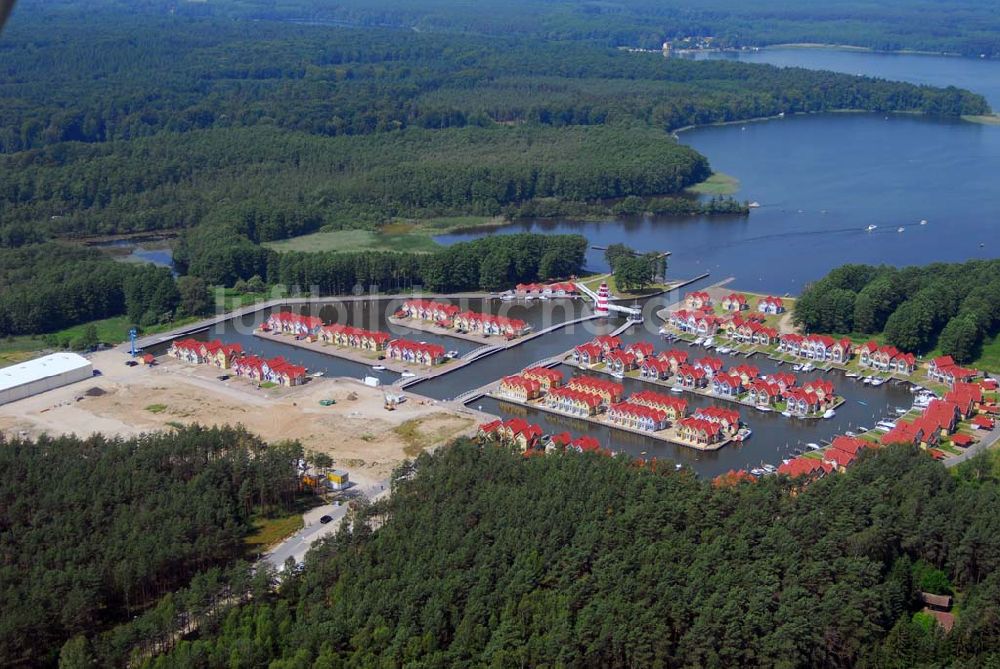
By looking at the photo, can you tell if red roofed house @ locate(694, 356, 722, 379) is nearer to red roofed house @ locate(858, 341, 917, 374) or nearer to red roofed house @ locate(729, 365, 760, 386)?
red roofed house @ locate(729, 365, 760, 386)

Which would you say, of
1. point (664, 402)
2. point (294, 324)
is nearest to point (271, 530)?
point (664, 402)

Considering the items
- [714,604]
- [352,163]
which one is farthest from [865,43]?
[714,604]

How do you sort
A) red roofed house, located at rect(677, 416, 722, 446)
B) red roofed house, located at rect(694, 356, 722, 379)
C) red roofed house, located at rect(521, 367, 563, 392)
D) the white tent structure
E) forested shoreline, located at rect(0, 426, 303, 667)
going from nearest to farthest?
forested shoreline, located at rect(0, 426, 303, 667) < red roofed house, located at rect(677, 416, 722, 446) < the white tent structure < red roofed house, located at rect(521, 367, 563, 392) < red roofed house, located at rect(694, 356, 722, 379)

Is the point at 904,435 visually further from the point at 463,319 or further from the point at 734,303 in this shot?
the point at 463,319

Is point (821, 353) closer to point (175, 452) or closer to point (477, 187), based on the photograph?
point (175, 452)

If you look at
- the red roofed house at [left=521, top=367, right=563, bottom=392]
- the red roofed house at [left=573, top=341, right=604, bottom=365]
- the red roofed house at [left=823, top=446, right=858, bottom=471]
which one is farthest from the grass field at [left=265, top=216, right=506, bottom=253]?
the red roofed house at [left=823, top=446, right=858, bottom=471]

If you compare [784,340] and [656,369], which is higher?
[784,340]
